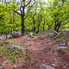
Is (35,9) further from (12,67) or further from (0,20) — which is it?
(12,67)

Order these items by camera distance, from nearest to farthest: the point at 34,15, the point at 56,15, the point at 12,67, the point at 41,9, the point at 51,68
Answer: the point at 51,68
the point at 12,67
the point at 56,15
the point at 41,9
the point at 34,15

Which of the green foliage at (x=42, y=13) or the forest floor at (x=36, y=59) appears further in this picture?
the green foliage at (x=42, y=13)

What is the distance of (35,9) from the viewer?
19547mm

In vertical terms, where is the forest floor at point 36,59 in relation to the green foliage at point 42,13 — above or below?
below

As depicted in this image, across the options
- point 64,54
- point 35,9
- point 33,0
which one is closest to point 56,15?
point 33,0

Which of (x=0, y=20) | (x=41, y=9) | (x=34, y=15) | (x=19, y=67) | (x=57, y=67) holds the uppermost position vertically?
(x=41, y=9)

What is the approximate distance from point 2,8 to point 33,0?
1002 centimetres

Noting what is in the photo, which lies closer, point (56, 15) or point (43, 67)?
point (43, 67)

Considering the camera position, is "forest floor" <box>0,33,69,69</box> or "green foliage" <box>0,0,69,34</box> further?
"green foliage" <box>0,0,69,34</box>

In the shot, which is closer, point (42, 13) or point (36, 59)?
point (36, 59)

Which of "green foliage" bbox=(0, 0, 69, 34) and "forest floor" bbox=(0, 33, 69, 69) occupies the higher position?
"green foliage" bbox=(0, 0, 69, 34)

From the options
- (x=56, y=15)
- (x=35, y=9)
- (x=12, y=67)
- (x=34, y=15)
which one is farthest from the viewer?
(x=34, y=15)

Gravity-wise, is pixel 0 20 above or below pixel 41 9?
below

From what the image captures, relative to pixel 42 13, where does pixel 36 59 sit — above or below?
below
